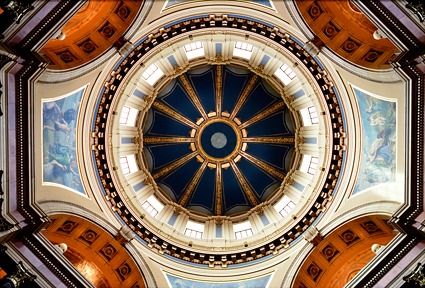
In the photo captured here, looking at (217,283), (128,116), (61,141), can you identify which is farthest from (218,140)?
(61,141)

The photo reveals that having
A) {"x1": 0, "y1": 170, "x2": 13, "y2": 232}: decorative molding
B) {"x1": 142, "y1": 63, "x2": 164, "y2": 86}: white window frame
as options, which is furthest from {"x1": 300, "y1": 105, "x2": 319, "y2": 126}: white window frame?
{"x1": 0, "y1": 170, "x2": 13, "y2": 232}: decorative molding

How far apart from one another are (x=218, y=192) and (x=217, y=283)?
9314 mm

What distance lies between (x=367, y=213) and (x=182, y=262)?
9.54 m

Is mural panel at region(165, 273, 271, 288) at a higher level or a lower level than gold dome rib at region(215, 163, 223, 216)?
lower

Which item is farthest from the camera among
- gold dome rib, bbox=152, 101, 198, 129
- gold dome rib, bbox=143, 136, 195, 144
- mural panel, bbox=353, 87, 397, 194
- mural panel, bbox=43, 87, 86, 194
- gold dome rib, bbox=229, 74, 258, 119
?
gold dome rib, bbox=143, 136, 195, 144

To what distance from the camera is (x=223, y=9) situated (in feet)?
56.5

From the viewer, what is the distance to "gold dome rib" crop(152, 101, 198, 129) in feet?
85.2

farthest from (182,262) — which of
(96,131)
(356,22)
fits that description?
(356,22)

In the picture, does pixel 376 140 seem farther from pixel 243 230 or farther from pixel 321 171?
pixel 243 230

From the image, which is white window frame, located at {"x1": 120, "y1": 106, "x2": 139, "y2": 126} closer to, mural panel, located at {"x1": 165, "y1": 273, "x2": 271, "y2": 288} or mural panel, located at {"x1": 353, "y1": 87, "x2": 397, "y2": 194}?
mural panel, located at {"x1": 165, "y1": 273, "x2": 271, "y2": 288}

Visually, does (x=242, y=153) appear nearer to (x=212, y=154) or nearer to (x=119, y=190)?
(x=212, y=154)

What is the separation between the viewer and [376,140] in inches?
636

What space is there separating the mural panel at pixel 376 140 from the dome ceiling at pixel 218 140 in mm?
9161

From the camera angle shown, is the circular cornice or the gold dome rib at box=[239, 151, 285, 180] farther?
the gold dome rib at box=[239, 151, 285, 180]
